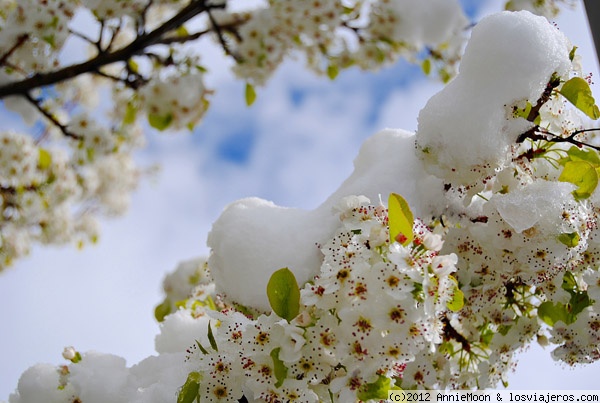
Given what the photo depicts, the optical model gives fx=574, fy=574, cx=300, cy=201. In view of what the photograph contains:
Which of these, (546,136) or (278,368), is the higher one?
(546,136)

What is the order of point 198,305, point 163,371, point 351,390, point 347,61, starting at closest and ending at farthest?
point 351,390 → point 163,371 → point 198,305 → point 347,61

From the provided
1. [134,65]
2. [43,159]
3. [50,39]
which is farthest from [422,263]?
[43,159]

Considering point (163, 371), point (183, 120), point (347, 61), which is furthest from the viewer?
point (347, 61)

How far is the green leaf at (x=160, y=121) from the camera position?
115 inches

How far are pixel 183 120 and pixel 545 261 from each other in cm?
230

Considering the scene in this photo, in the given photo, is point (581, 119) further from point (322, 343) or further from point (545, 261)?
point (322, 343)

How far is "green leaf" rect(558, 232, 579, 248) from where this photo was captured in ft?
3.14

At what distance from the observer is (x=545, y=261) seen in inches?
39.1

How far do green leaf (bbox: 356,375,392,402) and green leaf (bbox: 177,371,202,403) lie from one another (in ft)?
0.88

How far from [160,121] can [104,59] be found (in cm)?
40

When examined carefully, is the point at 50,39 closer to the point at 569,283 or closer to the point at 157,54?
the point at 157,54

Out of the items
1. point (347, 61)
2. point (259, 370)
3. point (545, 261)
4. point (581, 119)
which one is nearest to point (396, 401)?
point (259, 370)

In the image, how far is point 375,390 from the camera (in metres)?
0.82

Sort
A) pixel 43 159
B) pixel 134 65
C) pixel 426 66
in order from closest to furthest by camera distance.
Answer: pixel 134 65 < pixel 426 66 < pixel 43 159
